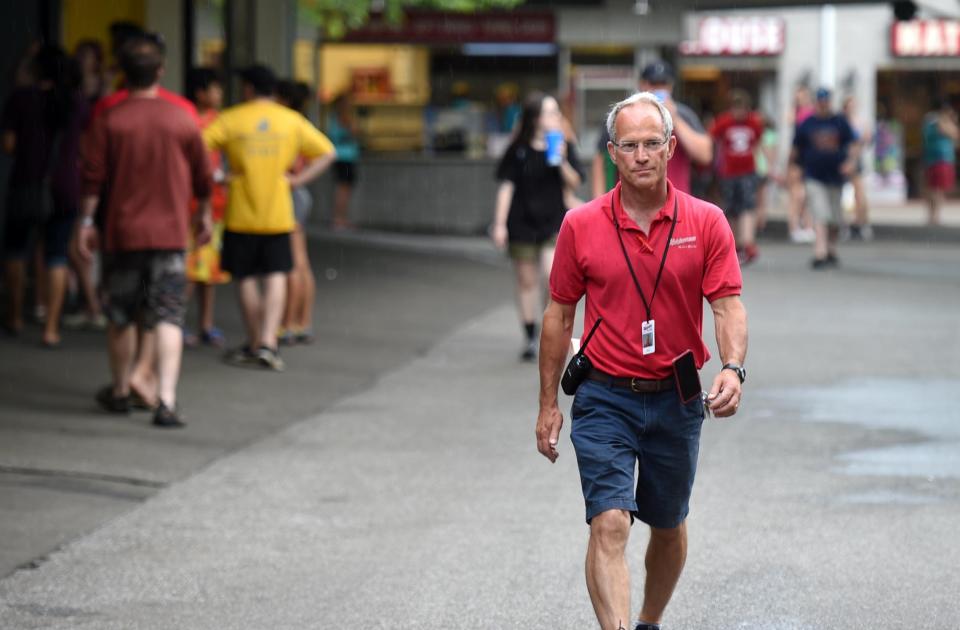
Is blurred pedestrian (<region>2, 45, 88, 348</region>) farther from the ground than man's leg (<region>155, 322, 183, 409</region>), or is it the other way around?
blurred pedestrian (<region>2, 45, 88, 348</region>)

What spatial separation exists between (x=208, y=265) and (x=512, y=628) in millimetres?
6930

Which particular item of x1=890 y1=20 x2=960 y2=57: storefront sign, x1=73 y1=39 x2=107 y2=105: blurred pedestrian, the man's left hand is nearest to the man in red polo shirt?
the man's left hand

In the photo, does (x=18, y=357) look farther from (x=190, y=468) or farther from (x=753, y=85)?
(x=753, y=85)

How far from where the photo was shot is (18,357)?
37.6 feet

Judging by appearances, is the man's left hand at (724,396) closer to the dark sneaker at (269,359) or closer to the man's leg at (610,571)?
the man's leg at (610,571)

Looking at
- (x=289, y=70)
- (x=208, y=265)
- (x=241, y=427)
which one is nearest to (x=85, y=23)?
(x=289, y=70)

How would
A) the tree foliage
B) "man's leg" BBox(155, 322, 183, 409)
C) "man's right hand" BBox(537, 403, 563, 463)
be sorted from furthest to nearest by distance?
the tree foliage, "man's leg" BBox(155, 322, 183, 409), "man's right hand" BBox(537, 403, 563, 463)

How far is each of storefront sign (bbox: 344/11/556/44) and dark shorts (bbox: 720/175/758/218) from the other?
11.2 meters

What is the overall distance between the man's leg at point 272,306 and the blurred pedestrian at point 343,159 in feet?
42.9

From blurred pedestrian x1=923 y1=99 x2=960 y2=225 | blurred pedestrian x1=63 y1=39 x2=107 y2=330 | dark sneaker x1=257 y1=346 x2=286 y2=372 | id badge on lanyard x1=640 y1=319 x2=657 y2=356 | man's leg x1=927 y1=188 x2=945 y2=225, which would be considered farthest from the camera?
man's leg x1=927 y1=188 x2=945 y2=225

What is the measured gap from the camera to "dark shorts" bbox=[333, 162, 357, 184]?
80.7 feet

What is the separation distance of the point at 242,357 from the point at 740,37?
85.3 ft

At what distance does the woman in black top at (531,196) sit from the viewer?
11906 mm

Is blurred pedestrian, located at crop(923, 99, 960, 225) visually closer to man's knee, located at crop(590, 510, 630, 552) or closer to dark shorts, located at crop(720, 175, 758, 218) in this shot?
dark shorts, located at crop(720, 175, 758, 218)
